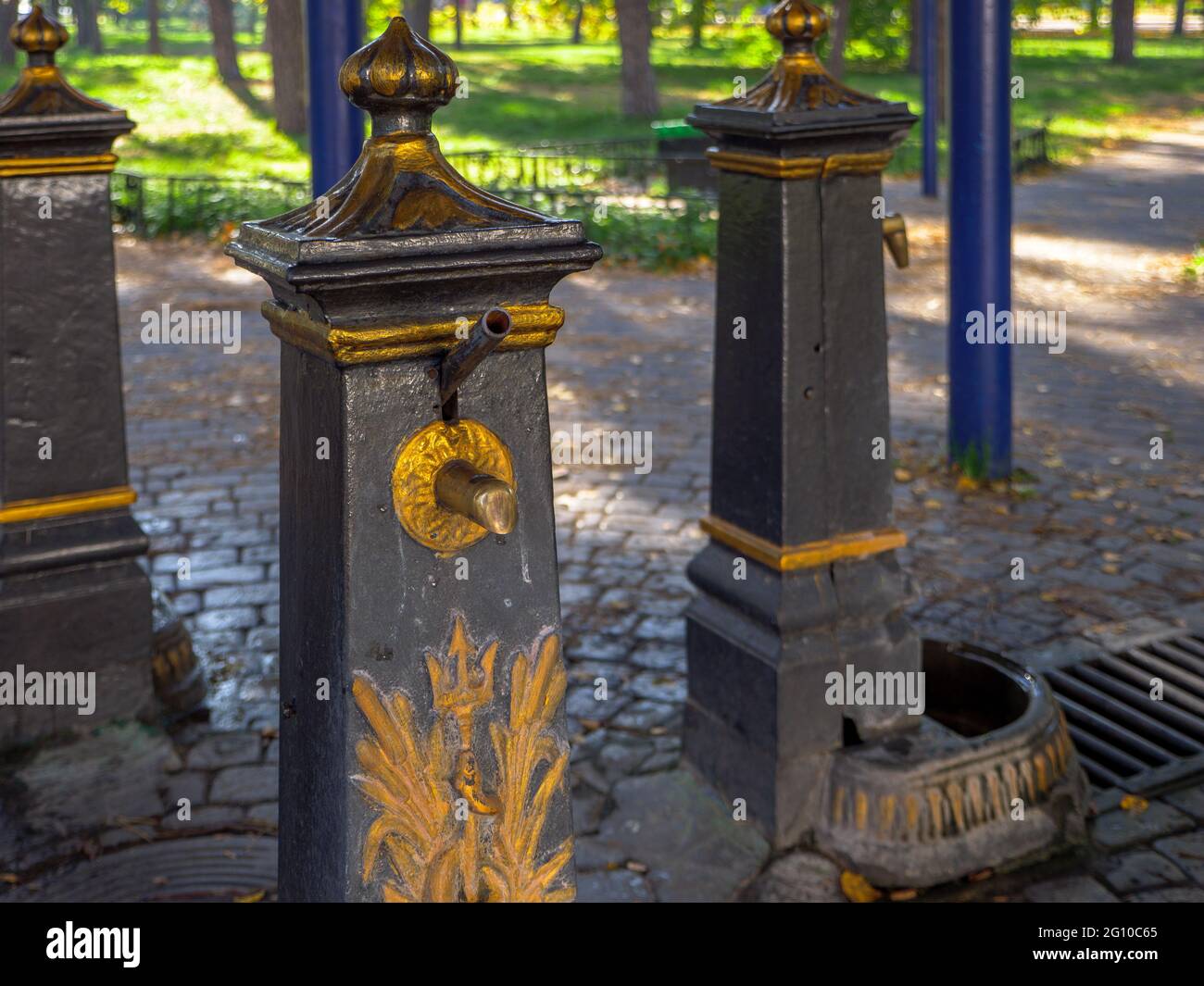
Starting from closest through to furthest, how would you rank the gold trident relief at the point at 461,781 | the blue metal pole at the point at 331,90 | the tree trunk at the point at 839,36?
the gold trident relief at the point at 461,781 → the blue metal pole at the point at 331,90 → the tree trunk at the point at 839,36

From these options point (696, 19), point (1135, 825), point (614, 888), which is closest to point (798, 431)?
point (614, 888)

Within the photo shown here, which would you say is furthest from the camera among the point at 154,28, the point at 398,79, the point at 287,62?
the point at 154,28

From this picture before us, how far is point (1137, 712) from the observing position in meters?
5.21

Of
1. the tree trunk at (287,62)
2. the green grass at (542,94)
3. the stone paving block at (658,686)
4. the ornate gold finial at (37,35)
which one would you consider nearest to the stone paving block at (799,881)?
the stone paving block at (658,686)

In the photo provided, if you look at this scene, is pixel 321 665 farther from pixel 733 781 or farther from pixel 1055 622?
pixel 1055 622

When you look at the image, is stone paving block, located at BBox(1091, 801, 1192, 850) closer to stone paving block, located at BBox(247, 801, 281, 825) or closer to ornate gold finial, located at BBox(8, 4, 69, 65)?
stone paving block, located at BBox(247, 801, 281, 825)

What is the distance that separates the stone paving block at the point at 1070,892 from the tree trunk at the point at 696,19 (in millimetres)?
38875

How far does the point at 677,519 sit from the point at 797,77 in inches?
135

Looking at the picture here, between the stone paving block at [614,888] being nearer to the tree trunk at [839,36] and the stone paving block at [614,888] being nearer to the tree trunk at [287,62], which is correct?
the tree trunk at [287,62]

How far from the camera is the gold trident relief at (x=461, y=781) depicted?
228 centimetres

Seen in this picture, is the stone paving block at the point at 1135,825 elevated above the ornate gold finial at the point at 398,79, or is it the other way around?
the ornate gold finial at the point at 398,79

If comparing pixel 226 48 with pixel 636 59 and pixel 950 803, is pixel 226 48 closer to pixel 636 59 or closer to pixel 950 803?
pixel 636 59

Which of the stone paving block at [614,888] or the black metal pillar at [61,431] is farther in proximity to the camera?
the black metal pillar at [61,431]
